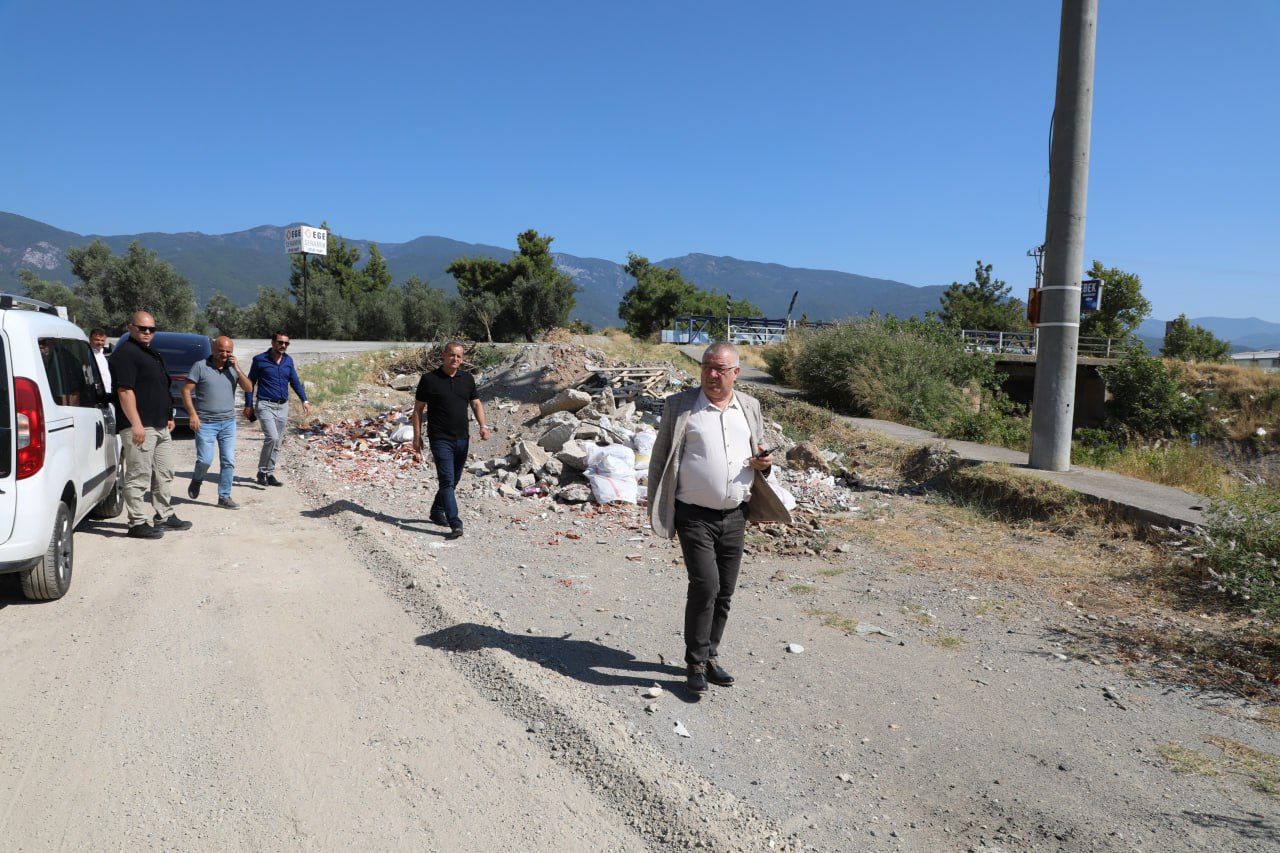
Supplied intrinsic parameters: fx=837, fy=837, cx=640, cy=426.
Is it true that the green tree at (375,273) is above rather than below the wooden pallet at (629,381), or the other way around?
above

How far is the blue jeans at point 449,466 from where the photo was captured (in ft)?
25.0

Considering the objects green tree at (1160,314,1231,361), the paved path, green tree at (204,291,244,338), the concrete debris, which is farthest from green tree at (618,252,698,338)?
the paved path

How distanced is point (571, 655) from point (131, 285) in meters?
41.7

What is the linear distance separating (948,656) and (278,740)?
3.73 meters

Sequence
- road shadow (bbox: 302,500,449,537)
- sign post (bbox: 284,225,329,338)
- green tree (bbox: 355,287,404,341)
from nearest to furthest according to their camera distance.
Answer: road shadow (bbox: 302,500,449,537) < sign post (bbox: 284,225,329,338) < green tree (bbox: 355,287,404,341)

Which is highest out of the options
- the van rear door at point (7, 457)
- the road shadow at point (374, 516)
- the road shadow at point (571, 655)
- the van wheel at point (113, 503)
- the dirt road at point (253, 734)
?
the van rear door at point (7, 457)

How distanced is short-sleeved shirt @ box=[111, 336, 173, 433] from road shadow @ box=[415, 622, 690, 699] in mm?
3716

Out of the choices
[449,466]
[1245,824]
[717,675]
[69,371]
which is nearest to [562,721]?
[717,675]

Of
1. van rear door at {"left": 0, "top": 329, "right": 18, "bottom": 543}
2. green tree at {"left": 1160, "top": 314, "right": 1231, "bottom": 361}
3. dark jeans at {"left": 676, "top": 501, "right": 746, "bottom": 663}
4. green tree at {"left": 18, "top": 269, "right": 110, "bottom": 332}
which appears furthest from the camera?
green tree at {"left": 1160, "top": 314, "right": 1231, "bottom": 361}

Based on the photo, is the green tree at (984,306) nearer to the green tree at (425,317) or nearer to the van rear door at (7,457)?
the green tree at (425,317)

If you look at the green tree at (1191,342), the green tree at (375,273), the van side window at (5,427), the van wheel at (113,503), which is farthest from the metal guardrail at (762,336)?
the green tree at (375,273)

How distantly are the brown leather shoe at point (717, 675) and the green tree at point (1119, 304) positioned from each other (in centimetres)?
5716

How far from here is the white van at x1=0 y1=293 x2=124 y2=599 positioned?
4859 millimetres

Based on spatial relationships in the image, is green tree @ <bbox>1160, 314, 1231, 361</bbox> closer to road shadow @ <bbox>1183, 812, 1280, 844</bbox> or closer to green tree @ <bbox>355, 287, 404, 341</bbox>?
green tree @ <bbox>355, 287, 404, 341</bbox>
